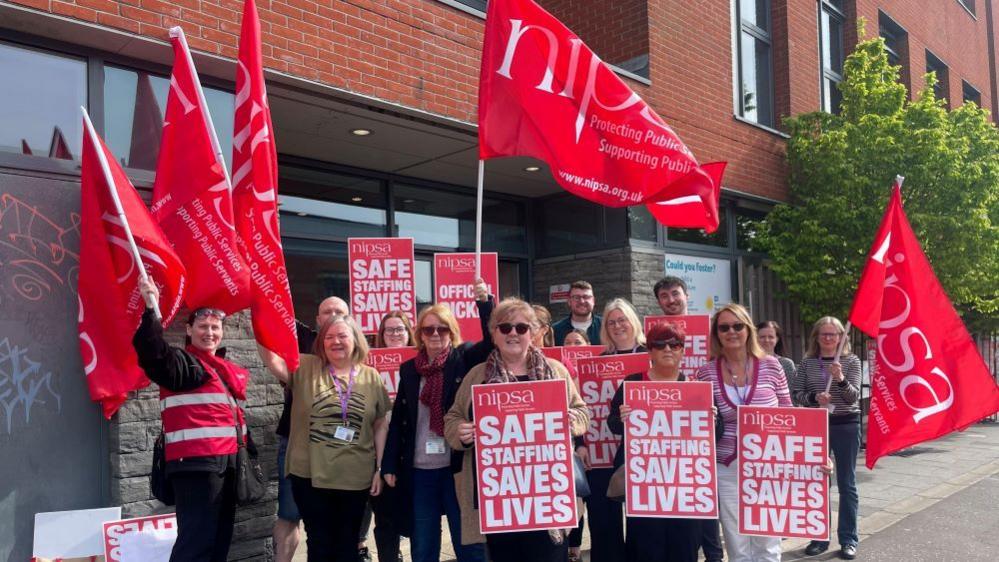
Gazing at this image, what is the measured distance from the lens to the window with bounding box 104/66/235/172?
5145 millimetres

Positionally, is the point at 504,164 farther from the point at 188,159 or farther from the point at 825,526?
the point at 825,526

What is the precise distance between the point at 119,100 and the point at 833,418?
586 centimetres

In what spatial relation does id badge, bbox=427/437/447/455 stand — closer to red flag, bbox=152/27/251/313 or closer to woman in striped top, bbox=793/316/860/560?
red flag, bbox=152/27/251/313

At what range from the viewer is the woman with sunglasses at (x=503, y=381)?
12.2 feet

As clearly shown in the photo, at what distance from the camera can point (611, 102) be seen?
451 centimetres

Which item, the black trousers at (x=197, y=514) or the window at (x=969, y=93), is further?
the window at (x=969, y=93)

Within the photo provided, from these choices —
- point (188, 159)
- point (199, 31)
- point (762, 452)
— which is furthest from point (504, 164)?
point (762, 452)

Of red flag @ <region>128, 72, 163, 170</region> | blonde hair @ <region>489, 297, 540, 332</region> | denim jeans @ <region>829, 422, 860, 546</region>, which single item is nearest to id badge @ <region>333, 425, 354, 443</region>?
blonde hair @ <region>489, 297, 540, 332</region>

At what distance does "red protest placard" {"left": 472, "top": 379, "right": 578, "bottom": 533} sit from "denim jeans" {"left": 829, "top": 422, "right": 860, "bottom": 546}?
10.8 ft

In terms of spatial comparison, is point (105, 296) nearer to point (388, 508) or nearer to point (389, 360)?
point (389, 360)

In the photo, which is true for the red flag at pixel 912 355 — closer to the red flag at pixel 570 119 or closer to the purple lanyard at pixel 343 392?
the red flag at pixel 570 119

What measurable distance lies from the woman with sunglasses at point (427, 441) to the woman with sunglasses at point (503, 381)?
377 mm

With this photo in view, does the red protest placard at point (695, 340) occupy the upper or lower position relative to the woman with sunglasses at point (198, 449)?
A: upper

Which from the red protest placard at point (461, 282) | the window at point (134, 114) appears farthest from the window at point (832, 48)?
the window at point (134, 114)
